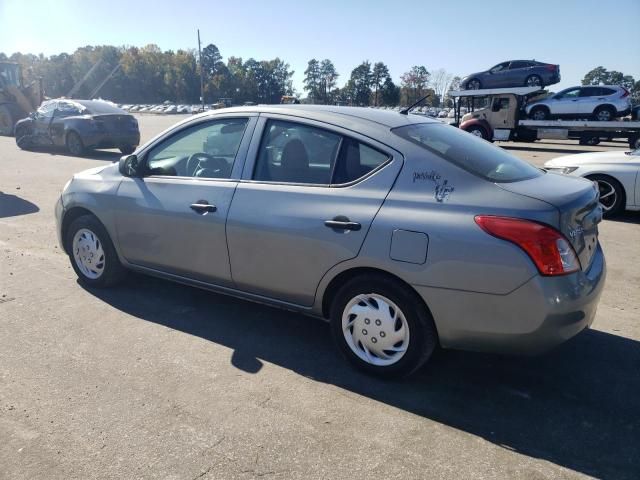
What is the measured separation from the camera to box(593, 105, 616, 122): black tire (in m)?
21.0

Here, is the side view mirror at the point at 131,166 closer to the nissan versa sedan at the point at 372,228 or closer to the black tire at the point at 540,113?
the nissan versa sedan at the point at 372,228

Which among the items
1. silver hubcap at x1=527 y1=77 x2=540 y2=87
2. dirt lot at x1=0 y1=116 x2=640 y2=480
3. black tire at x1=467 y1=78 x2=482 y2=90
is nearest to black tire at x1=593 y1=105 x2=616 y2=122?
silver hubcap at x1=527 y1=77 x2=540 y2=87

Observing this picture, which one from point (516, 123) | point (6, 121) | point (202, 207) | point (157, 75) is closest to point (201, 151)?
point (202, 207)

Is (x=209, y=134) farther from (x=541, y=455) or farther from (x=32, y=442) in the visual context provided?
(x=541, y=455)

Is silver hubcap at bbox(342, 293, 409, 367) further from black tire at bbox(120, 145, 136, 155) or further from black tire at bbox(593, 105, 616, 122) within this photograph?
black tire at bbox(593, 105, 616, 122)

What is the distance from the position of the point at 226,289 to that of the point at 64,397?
1299 mm

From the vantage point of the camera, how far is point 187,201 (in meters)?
3.99

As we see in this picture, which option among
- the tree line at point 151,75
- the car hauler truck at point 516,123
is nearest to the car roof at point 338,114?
the car hauler truck at point 516,123

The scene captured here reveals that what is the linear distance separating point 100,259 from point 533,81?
2182 cm

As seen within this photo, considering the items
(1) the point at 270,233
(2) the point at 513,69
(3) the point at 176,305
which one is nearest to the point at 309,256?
(1) the point at 270,233

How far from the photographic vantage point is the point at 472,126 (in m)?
21.5

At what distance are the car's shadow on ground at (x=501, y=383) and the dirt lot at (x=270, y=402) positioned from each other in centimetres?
1

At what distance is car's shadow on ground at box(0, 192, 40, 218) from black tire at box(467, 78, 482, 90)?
1971cm

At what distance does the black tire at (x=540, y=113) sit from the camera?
70.7 feet
